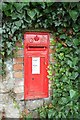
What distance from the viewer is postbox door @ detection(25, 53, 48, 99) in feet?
11.3

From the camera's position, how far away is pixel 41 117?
346 cm

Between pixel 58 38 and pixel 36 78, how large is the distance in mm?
503

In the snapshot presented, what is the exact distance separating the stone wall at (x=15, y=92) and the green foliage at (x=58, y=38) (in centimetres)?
9

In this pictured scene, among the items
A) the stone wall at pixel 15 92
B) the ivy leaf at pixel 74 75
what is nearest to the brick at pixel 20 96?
the stone wall at pixel 15 92

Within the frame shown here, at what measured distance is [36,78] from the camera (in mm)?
3453

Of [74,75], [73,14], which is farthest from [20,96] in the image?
[73,14]

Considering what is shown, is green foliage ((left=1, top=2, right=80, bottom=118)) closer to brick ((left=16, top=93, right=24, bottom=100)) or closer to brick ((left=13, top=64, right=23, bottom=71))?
brick ((left=13, top=64, right=23, bottom=71))

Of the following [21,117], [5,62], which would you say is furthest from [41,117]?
[5,62]

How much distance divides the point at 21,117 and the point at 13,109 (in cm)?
13

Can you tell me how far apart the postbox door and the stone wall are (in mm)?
66

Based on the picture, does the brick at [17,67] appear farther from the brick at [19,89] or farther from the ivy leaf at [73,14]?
the ivy leaf at [73,14]

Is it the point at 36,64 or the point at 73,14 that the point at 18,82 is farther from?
the point at 73,14

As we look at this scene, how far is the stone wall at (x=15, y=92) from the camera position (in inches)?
134

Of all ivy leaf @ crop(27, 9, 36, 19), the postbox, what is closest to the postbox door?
the postbox
